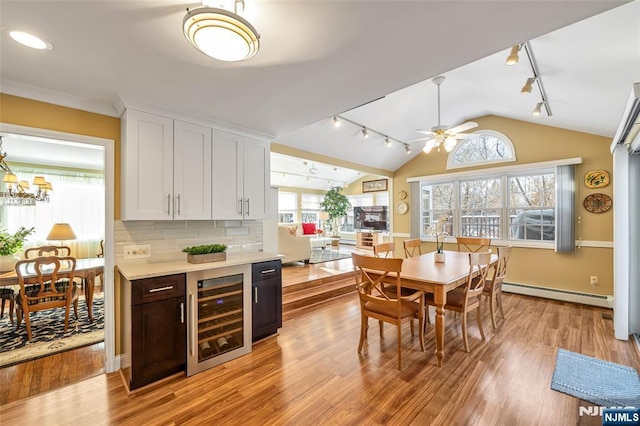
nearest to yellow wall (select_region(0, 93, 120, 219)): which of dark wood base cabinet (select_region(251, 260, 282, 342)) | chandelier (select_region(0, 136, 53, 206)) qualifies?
dark wood base cabinet (select_region(251, 260, 282, 342))

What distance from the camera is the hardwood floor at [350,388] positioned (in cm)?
184

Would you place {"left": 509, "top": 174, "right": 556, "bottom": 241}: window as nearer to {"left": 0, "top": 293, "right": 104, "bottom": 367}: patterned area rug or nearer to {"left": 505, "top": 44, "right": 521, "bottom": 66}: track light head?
{"left": 505, "top": 44, "right": 521, "bottom": 66}: track light head

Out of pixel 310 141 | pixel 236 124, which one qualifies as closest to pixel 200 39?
pixel 236 124

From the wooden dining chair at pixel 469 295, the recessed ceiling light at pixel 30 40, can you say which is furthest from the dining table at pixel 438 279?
the recessed ceiling light at pixel 30 40

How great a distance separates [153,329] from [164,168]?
1429 millimetres

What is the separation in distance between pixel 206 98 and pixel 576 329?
494 cm

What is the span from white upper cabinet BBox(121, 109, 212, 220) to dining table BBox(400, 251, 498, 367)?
2242mm

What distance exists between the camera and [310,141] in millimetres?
4777

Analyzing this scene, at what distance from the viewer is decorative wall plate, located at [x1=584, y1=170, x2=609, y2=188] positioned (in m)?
4.05

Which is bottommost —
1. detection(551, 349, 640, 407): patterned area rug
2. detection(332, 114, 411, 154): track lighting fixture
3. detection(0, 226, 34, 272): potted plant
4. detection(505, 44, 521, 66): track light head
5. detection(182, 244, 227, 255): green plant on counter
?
detection(551, 349, 640, 407): patterned area rug

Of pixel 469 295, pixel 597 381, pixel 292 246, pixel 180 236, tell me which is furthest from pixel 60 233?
pixel 597 381

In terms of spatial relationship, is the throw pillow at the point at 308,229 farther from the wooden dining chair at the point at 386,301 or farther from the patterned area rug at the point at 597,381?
the patterned area rug at the point at 597,381

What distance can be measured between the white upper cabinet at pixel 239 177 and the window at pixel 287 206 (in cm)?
639

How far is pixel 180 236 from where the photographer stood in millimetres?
2875
